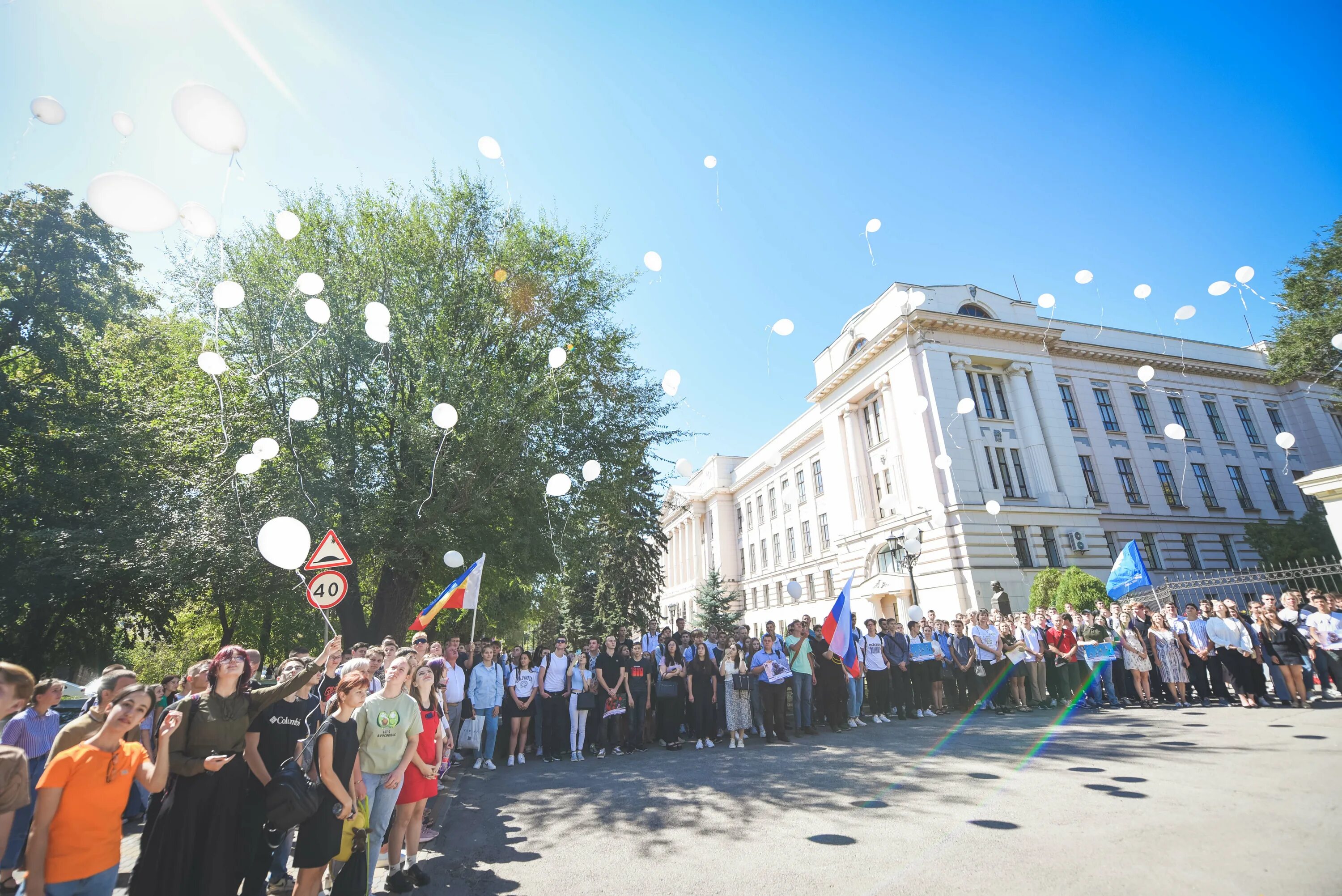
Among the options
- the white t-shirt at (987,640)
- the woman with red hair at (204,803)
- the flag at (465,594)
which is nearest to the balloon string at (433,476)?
the flag at (465,594)

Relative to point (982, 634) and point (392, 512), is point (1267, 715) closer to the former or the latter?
point (982, 634)

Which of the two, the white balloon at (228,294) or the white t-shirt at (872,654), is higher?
the white balloon at (228,294)

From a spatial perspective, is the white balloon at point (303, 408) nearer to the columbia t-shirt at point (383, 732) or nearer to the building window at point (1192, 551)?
the columbia t-shirt at point (383, 732)

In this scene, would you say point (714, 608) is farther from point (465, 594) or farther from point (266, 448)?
point (266, 448)

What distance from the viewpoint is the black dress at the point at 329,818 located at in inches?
148

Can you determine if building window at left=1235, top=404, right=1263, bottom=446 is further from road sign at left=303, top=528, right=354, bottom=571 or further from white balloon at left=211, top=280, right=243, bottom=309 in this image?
white balloon at left=211, top=280, right=243, bottom=309

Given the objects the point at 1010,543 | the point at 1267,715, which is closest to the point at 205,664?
the point at 1267,715

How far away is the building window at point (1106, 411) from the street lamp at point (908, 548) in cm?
1523

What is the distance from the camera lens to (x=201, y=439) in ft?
44.6

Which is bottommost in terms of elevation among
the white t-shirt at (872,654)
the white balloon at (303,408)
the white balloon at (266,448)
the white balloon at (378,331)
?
the white t-shirt at (872,654)

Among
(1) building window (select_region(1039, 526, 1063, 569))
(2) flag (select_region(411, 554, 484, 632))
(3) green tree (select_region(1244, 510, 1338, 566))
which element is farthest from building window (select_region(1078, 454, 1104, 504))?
(2) flag (select_region(411, 554, 484, 632))

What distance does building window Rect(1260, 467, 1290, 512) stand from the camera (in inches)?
1442

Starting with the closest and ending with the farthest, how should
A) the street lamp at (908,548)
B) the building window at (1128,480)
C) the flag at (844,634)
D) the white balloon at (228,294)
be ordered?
the white balloon at (228,294), the flag at (844,634), the street lamp at (908,548), the building window at (1128,480)

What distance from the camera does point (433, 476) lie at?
12.8 meters
